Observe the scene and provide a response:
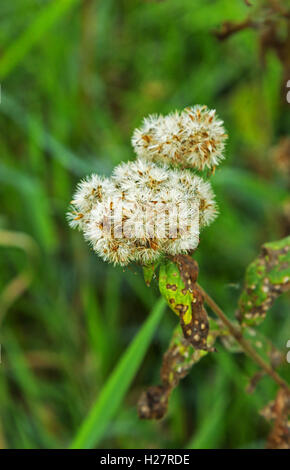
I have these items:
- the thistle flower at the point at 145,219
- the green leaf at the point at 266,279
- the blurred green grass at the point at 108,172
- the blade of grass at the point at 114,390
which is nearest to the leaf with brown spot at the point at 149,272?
the thistle flower at the point at 145,219

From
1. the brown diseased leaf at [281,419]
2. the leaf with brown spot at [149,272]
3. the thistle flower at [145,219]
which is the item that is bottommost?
the brown diseased leaf at [281,419]

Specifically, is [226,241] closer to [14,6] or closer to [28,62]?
[28,62]

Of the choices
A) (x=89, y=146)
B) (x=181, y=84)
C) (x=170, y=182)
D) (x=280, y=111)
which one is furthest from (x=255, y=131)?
(x=170, y=182)

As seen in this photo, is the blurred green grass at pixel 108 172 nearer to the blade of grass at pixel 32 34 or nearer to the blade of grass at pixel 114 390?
the blade of grass at pixel 32 34

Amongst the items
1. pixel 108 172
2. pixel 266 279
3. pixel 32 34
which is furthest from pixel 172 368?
pixel 32 34

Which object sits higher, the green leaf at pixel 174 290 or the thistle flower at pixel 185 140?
the thistle flower at pixel 185 140

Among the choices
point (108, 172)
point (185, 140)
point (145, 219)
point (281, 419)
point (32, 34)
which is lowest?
point (281, 419)

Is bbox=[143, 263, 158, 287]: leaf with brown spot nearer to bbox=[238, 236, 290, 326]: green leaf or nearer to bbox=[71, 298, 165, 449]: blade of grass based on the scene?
bbox=[238, 236, 290, 326]: green leaf

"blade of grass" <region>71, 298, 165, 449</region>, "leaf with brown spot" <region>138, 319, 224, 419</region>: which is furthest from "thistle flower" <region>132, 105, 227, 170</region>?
"blade of grass" <region>71, 298, 165, 449</region>

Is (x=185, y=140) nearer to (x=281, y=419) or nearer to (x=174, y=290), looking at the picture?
(x=174, y=290)
